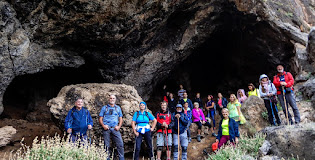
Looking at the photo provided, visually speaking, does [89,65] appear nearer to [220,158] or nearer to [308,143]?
[220,158]

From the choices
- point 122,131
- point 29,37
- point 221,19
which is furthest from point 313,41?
point 29,37

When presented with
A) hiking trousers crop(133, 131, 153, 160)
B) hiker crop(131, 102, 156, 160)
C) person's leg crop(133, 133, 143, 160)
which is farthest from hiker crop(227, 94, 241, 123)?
person's leg crop(133, 133, 143, 160)

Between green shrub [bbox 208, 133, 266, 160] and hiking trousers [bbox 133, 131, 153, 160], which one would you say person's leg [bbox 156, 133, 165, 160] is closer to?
hiking trousers [bbox 133, 131, 153, 160]

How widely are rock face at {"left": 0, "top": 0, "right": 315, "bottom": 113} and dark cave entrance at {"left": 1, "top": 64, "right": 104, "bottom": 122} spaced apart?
67.7 inches

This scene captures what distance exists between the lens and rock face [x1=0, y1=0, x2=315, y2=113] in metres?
8.09

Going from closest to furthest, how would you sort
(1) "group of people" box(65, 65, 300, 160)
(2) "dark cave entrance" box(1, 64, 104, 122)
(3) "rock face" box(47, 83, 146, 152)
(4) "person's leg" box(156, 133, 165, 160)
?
(1) "group of people" box(65, 65, 300, 160) → (4) "person's leg" box(156, 133, 165, 160) → (3) "rock face" box(47, 83, 146, 152) → (2) "dark cave entrance" box(1, 64, 104, 122)

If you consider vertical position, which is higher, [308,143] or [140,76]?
[140,76]

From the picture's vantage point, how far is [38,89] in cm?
1283

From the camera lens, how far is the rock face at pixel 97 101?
A: 7.75 m

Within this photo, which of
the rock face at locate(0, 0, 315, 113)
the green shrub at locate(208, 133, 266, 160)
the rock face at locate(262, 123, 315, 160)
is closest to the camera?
the rock face at locate(262, 123, 315, 160)

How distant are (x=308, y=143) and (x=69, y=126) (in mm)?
6264

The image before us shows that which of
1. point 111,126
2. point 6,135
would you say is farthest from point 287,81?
point 6,135

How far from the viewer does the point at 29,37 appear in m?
8.45

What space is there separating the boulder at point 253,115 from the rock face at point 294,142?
2.93 m
